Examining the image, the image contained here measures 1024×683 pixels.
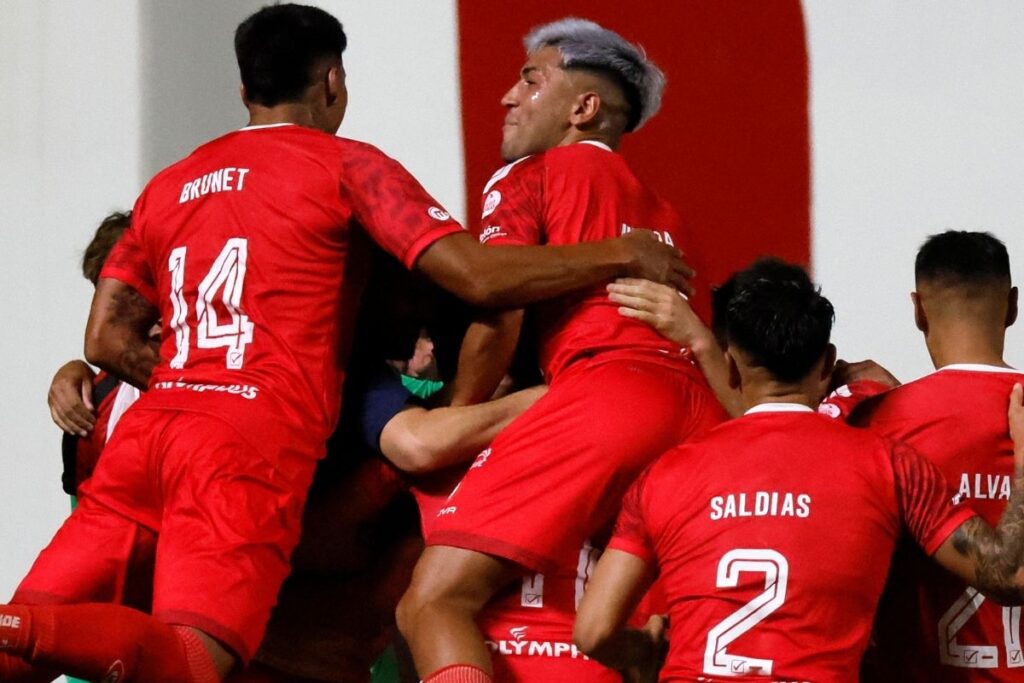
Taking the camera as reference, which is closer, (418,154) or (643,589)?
(643,589)

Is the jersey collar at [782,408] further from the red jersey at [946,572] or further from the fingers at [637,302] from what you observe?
the fingers at [637,302]

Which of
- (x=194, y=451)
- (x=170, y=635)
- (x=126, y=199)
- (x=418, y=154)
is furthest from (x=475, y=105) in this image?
(x=170, y=635)

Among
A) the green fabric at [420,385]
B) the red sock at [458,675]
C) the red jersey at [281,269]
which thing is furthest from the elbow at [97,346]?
the red sock at [458,675]

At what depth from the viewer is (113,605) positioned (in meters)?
2.92

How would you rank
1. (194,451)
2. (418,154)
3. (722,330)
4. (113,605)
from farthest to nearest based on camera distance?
(418,154)
(722,330)
(194,451)
(113,605)

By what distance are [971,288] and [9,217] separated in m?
3.22

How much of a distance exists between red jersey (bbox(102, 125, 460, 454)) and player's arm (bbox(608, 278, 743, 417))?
1.30 feet

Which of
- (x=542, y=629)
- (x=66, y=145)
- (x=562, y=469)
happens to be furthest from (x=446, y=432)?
(x=66, y=145)

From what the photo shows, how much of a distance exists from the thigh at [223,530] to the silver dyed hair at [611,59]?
1192 mm

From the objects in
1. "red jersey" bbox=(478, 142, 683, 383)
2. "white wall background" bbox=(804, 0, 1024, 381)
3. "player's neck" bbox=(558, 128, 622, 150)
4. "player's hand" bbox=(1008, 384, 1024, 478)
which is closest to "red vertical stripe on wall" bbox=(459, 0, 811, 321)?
"white wall background" bbox=(804, 0, 1024, 381)

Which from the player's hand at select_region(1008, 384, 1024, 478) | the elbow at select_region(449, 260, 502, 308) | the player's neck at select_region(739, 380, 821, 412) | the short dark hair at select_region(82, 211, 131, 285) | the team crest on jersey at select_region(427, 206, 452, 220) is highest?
the team crest on jersey at select_region(427, 206, 452, 220)

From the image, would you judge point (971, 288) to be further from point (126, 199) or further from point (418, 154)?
→ point (126, 199)

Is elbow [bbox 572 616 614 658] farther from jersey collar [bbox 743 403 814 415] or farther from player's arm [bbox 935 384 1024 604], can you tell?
player's arm [bbox 935 384 1024 604]

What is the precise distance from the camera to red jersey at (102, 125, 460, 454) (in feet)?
10.7
